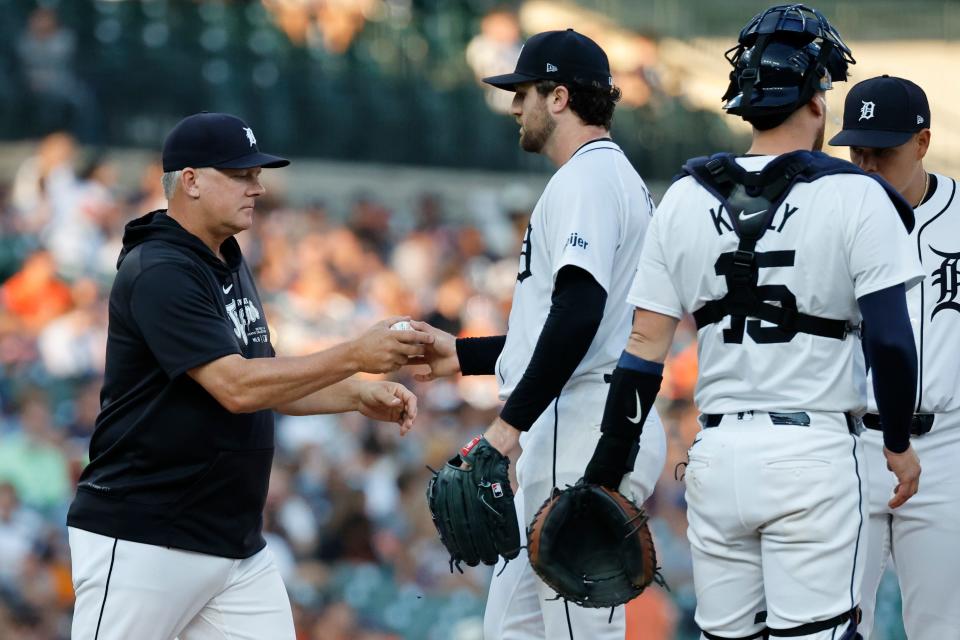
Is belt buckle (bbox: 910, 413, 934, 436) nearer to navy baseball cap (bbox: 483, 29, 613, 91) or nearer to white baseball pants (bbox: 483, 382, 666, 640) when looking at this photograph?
white baseball pants (bbox: 483, 382, 666, 640)

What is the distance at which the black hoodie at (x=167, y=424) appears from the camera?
13.3ft

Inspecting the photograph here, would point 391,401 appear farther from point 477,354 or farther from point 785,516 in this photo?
point 785,516

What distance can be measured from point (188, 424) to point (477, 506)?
0.92m

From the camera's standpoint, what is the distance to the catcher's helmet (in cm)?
358

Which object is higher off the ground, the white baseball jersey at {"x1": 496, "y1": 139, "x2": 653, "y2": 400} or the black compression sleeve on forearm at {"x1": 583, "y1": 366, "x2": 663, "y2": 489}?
the white baseball jersey at {"x1": 496, "y1": 139, "x2": 653, "y2": 400}

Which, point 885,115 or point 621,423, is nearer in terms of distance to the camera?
point 621,423

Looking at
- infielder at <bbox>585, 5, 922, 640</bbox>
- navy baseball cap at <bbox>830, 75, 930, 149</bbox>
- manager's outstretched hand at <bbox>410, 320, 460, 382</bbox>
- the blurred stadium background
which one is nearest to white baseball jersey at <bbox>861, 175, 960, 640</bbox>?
navy baseball cap at <bbox>830, 75, 930, 149</bbox>

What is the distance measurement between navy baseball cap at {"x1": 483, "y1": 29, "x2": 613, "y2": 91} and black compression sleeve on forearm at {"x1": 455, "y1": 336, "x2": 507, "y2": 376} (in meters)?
0.90

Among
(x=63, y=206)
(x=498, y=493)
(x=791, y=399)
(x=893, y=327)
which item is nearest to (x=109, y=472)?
(x=498, y=493)

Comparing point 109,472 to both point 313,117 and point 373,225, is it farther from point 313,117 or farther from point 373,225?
point 313,117

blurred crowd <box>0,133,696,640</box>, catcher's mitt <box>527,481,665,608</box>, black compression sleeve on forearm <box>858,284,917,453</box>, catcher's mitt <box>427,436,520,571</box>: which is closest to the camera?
black compression sleeve on forearm <box>858,284,917,453</box>

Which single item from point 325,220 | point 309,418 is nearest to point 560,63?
point 309,418

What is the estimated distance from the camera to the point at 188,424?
13.5 ft

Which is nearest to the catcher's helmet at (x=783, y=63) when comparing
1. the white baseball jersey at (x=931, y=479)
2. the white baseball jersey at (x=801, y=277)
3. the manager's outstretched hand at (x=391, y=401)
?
the white baseball jersey at (x=801, y=277)
